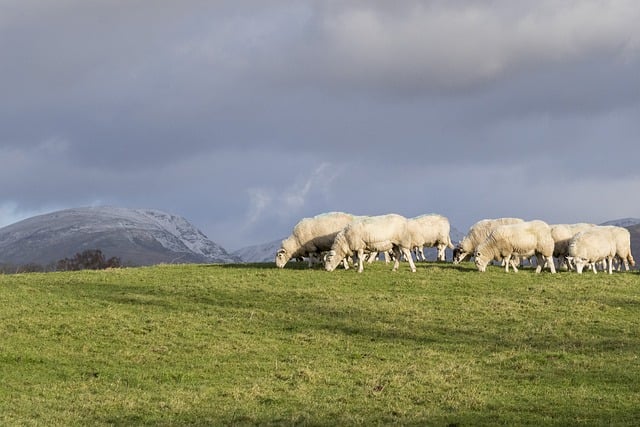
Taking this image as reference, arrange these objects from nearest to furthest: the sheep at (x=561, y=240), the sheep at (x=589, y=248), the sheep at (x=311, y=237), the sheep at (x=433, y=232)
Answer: the sheep at (x=589, y=248)
the sheep at (x=311, y=237)
the sheep at (x=561, y=240)
the sheep at (x=433, y=232)

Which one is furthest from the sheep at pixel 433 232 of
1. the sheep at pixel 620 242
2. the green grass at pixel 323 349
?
the sheep at pixel 620 242

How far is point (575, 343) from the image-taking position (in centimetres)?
2478

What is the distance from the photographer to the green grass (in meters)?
17.3

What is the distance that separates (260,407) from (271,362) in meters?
5.00

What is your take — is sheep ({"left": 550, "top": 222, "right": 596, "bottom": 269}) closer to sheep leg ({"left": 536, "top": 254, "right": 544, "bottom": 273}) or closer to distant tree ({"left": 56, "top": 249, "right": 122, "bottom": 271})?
sheep leg ({"left": 536, "top": 254, "right": 544, "bottom": 273})

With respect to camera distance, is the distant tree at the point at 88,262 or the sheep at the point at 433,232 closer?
the sheep at the point at 433,232

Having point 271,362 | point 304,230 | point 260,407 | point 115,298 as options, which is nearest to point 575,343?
point 271,362

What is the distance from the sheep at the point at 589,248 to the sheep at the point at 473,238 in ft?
17.4

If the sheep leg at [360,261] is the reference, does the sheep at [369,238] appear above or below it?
above

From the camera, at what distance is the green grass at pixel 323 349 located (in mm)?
17297

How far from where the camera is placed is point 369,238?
39.2m

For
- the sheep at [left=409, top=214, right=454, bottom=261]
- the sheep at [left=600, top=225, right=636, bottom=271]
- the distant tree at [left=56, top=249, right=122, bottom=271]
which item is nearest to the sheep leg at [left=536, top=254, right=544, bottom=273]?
the sheep at [left=600, top=225, right=636, bottom=271]

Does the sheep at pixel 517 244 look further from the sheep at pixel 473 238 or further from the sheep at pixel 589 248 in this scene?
the sheep at pixel 473 238

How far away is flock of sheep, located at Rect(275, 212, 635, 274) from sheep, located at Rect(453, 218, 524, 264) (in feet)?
0.18
